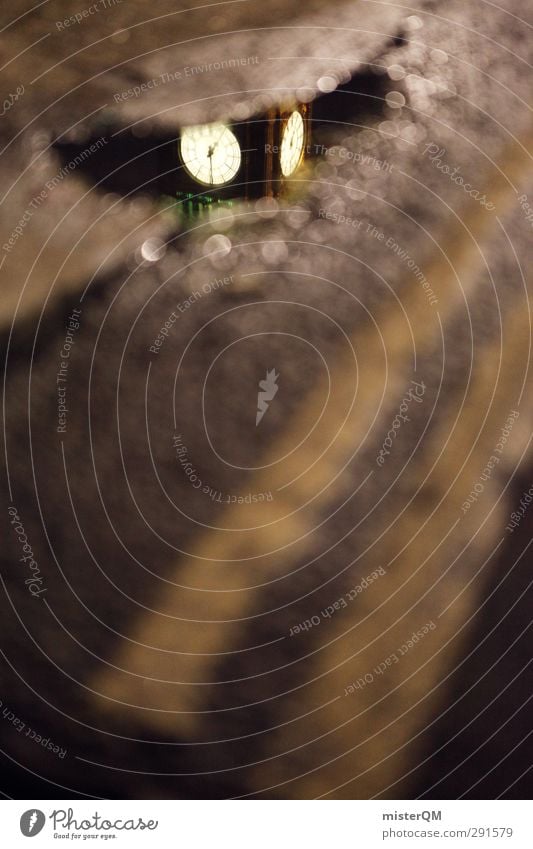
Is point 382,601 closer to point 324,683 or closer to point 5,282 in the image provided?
point 324,683

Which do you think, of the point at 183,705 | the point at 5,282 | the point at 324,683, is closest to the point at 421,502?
the point at 324,683

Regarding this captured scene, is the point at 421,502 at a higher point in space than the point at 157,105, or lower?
lower

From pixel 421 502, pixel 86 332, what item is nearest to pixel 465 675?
pixel 421 502

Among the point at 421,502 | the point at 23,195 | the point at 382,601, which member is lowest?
the point at 382,601
